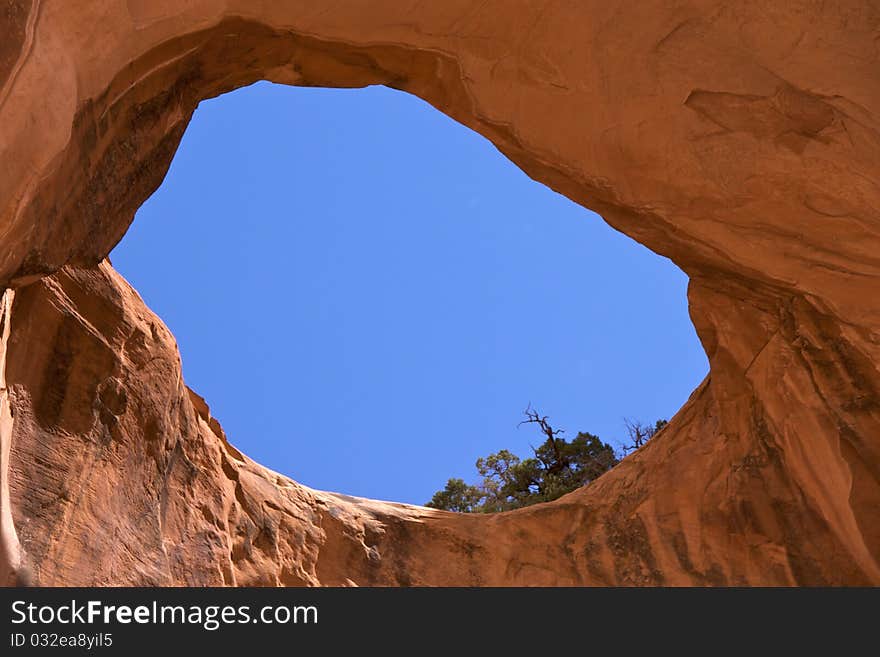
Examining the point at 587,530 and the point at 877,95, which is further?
the point at 587,530

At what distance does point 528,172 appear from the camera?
309 inches

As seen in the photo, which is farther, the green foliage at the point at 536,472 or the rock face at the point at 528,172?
the green foliage at the point at 536,472

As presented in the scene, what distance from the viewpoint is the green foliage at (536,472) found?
591 inches

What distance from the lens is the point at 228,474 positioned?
940 centimetres

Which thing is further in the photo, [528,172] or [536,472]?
[536,472]

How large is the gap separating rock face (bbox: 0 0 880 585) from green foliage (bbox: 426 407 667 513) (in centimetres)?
623

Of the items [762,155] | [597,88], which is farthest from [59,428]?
[762,155]

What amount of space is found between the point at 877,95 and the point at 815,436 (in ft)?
10.2

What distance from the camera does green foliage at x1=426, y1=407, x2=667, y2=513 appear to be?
49.2 feet

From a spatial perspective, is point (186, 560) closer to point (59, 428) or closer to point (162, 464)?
point (162, 464)

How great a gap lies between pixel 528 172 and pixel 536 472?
8717 millimetres

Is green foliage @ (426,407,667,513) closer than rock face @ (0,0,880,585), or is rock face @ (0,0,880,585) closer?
rock face @ (0,0,880,585)

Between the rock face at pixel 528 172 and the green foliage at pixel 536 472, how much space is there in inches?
245
